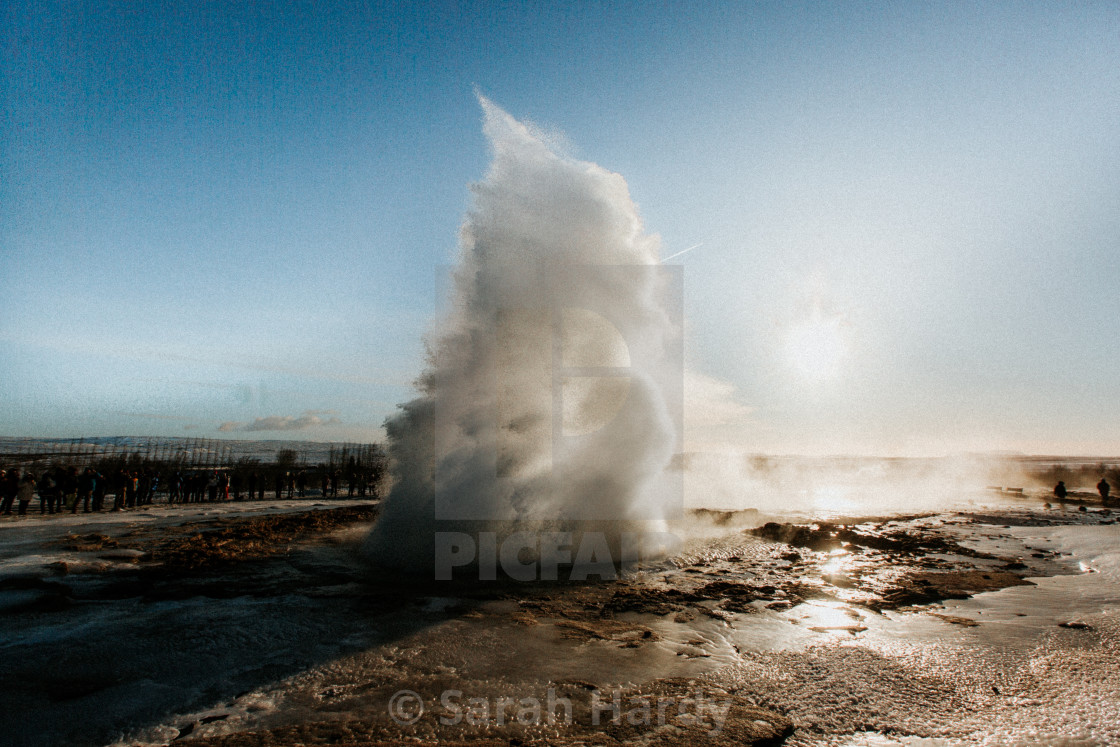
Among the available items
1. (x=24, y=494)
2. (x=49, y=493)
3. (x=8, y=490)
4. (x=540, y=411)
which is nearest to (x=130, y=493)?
(x=49, y=493)

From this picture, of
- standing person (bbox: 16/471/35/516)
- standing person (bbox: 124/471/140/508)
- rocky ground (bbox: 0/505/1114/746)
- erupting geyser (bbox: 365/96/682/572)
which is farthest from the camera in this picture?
standing person (bbox: 124/471/140/508)

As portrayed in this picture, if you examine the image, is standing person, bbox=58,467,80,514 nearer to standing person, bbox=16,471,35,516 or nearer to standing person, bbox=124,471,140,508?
standing person, bbox=16,471,35,516

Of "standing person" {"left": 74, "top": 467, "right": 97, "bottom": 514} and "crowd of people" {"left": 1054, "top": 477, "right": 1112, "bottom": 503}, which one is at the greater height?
"standing person" {"left": 74, "top": 467, "right": 97, "bottom": 514}

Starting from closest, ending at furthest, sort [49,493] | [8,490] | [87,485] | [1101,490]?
[8,490]
[49,493]
[87,485]
[1101,490]

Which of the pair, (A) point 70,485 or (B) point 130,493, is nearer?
(A) point 70,485

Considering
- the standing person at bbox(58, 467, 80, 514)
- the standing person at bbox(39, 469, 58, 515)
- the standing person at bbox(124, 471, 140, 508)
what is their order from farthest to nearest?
the standing person at bbox(124, 471, 140, 508) < the standing person at bbox(58, 467, 80, 514) < the standing person at bbox(39, 469, 58, 515)

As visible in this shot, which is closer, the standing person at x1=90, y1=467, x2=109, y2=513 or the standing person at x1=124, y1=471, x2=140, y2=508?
the standing person at x1=90, y1=467, x2=109, y2=513

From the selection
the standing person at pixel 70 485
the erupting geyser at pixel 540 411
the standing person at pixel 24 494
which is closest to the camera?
the erupting geyser at pixel 540 411

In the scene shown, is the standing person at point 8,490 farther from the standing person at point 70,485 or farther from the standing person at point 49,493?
the standing person at point 70,485

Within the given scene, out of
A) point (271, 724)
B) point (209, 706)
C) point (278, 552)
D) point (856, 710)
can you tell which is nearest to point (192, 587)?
point (278, 552)

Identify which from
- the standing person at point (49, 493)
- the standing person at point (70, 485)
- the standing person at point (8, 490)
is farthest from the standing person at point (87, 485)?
the standing person at point (8, 490)

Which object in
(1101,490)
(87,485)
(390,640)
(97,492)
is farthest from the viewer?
(1101,490)

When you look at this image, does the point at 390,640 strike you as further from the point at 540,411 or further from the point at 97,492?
the point at 97,492

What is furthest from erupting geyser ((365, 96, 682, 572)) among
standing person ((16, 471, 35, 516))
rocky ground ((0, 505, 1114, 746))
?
standing person ((16, 471, 35, 516))
